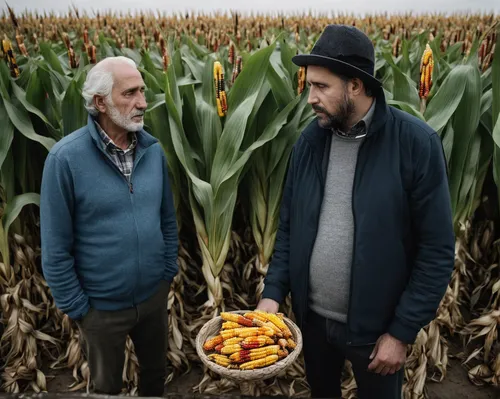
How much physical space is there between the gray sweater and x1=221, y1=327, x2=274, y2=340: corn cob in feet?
0.77

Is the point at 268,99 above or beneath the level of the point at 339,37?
beneath

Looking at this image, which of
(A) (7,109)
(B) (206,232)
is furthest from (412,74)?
(A) (7,109)

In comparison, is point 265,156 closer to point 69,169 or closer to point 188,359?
point 69,169

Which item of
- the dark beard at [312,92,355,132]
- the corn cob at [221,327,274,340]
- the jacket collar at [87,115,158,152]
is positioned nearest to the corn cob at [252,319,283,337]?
the corn cob at [221,327,274,340]

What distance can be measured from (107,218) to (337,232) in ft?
2.75

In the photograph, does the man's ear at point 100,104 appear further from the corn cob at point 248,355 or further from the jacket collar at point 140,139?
the corn cob at point 248,355

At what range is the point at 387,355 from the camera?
4.66 ft

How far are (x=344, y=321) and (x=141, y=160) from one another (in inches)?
38.1

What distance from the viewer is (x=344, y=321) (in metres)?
1.49

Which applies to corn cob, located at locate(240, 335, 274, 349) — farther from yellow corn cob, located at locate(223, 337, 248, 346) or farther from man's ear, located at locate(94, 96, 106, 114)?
man's ear, located at locate(94, 96, 106, 114)

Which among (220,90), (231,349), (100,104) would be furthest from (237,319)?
(220,90)

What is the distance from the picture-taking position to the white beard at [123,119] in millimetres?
1598

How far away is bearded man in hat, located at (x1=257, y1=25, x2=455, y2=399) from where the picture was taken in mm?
1326

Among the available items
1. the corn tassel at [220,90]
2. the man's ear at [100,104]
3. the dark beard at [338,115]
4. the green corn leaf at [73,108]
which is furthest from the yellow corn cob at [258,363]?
the green corn leaf at [73,108]
